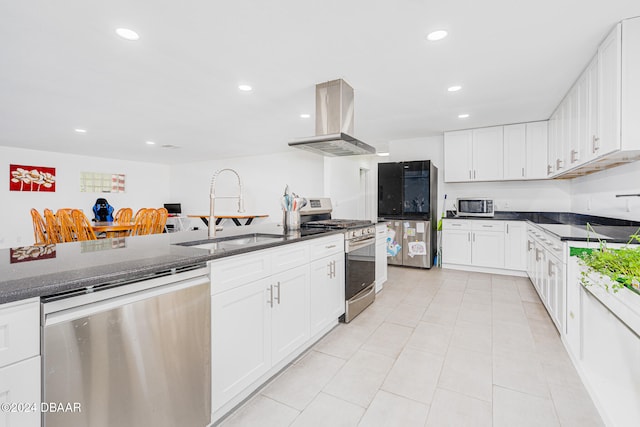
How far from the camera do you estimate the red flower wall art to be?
6.20 metres

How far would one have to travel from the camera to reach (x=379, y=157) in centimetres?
792

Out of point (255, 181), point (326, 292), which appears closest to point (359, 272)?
point (326, 292)

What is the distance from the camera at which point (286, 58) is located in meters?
2.46

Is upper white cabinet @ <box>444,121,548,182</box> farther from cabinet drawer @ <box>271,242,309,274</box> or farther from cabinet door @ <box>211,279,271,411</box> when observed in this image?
cabinet door @ <box>211,279,271,411</box>

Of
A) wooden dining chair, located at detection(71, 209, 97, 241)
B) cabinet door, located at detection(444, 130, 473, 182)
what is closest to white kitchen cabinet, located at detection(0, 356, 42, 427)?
wooden dining chair, located at detection(71, 209, 97, 241)

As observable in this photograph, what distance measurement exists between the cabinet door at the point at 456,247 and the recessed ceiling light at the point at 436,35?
3.22 m

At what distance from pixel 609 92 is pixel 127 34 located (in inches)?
138

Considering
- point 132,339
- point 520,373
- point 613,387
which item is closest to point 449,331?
point 520,373

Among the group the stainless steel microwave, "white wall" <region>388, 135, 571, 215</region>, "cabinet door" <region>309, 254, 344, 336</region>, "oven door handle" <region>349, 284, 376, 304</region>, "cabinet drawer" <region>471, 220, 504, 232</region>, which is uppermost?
"white wall" <region>388, 135, 571, 215</region>

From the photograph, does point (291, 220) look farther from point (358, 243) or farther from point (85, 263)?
point (85, 263)

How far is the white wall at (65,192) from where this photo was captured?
20.4ft

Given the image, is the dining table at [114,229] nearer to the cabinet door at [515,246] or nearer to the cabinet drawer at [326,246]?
the cabinet drawer at [326,246]

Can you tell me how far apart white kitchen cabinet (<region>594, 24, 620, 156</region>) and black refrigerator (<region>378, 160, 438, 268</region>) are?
2489mm

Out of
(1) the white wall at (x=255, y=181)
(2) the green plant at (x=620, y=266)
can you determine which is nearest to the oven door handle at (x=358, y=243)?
(2) the green plant at (x=620, y=266)
